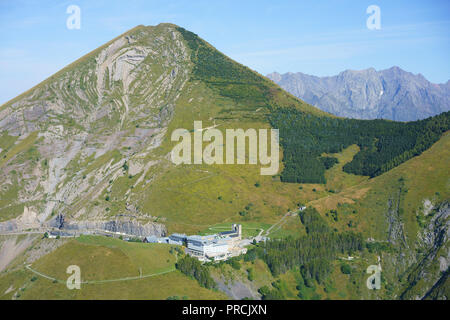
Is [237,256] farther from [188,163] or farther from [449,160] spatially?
[449,160]

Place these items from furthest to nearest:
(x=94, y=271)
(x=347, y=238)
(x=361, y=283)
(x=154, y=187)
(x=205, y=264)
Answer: (x=154, y=187) → (x=347, y=238) → (x=361, y=283) → (x=205, y=264) → (x=94, y=271)

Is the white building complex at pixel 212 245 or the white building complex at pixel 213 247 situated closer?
the white building complex at pixel 213 247

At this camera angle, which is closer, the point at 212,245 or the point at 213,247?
the point at 213,247

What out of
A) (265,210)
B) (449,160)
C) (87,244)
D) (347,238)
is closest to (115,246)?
(87,244)

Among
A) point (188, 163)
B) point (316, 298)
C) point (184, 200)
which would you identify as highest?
point (188, 163)

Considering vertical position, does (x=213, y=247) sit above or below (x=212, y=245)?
below

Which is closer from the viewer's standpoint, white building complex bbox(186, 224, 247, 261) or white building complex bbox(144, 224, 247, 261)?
white building complex bbox(186, 224, 247, 261)

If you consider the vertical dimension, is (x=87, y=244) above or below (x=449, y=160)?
below

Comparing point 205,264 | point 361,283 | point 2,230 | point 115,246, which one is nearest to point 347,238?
point 361,283

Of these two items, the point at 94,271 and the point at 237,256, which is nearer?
the point at 94,271

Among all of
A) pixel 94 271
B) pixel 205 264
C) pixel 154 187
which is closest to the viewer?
pixel 94 271
